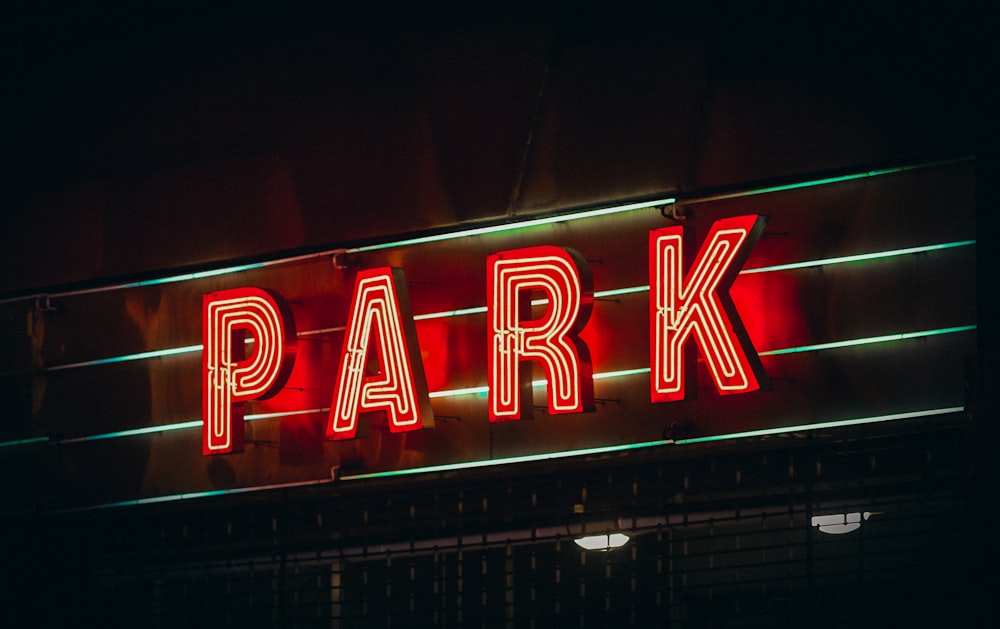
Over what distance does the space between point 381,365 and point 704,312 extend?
8.46 ft

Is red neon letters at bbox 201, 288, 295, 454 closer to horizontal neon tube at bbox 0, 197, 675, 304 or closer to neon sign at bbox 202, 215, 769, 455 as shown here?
neon sign at bbox 202, 215, 769, 455

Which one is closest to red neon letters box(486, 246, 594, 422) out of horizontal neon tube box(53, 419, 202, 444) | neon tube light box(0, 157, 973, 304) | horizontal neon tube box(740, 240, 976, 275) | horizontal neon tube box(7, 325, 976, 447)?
horizontal neon tube box(7, 325, 976, 447)

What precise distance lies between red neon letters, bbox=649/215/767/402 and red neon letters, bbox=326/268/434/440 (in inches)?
74.7

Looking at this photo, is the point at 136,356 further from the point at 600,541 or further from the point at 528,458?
the point at 600,541

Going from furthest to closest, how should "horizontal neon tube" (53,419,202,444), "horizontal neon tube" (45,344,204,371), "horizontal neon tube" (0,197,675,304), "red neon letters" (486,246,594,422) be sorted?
1. "horizontal neon tube" (45,344,204,371)
2. "horizontal neon tube" (53,419,202,444)
3. "horizontal neon tube" (0,197,675,304)
4. "red neon letters" (486,246,594,422)

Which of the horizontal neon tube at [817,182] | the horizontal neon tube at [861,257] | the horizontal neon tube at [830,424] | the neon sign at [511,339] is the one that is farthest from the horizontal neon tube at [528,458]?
the horizontal neon tube at [817,182]

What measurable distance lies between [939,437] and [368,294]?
4.34m

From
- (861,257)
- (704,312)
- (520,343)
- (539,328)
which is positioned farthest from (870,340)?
(520,343)

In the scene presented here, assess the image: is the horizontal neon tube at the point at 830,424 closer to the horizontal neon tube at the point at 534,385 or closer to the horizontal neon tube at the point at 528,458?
the horizontal neon tube at the point at 528,458

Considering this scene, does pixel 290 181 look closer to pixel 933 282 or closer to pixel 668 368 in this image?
pixel 668 368

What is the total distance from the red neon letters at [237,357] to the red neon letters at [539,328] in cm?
183

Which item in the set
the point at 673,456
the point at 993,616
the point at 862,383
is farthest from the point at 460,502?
the point at 993,616

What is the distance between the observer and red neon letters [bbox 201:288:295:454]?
41.0 feet

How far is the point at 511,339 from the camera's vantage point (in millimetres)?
11602
